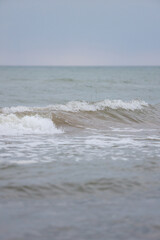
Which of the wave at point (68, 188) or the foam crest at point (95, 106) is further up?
the foam crest at point (95, 106)

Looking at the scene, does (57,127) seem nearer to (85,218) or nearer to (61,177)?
(61,177)

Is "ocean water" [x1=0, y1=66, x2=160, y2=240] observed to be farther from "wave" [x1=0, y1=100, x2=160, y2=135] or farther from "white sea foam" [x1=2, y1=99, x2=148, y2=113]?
"white sea foam" [x1=2, y1=99, x2=148, y2=113]

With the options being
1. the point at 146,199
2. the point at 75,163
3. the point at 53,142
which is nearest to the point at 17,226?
the point at 146,199

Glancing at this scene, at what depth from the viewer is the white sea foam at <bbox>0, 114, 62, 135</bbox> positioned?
8.41 meters

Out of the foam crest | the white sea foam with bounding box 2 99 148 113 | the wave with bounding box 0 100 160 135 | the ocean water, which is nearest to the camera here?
the ocean water

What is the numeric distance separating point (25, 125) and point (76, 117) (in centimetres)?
264

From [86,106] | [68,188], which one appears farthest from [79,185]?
[86,106]

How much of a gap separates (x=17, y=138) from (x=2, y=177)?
2948mm

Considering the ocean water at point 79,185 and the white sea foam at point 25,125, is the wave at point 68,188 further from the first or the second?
the white sea foam at point 25,125

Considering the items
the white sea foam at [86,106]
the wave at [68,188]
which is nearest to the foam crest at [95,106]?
the white sea foam at [86,106]

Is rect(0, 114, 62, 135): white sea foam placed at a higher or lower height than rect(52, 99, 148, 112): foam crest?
lower

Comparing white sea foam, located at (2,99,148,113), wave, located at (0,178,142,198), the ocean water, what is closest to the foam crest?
white sea foam, located at (2,99,148,113)

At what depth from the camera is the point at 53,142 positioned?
7012 mm

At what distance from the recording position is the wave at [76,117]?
29.4ft
